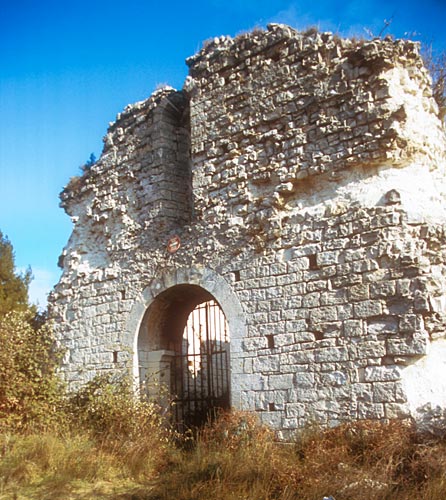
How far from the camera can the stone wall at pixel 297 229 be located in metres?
6.43

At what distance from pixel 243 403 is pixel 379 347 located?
6.28 ft

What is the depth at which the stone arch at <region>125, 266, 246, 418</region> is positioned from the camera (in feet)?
24.6

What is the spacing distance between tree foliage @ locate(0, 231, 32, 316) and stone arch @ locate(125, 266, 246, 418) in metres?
7.83

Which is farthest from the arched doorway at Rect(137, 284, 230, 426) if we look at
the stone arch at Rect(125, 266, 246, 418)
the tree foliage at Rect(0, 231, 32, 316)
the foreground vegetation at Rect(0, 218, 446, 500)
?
the tree foliage at Rect(0, 231, 32, 316)

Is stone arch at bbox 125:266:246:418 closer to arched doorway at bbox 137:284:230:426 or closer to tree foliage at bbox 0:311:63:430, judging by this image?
arched doorway at bbox 137:284:230:426

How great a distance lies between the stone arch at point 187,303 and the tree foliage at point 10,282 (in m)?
7.83

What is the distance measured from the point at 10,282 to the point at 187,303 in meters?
8.80

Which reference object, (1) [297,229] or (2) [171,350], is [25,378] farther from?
(1) [297,229]

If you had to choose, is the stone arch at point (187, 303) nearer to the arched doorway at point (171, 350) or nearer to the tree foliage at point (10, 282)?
the arched doorway at point (171, 350)

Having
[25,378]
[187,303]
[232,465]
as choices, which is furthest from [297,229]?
[25,378]

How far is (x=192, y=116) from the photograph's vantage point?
29.1 feet

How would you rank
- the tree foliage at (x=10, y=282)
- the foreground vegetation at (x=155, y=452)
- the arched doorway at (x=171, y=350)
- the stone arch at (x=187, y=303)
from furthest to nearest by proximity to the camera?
the tree foliage at (x=10, y=282) → the arched doorway at (x=171, y=350) → the stone arch at (x=187, y=303) → the foreground vegetation at (x=155, y=452)

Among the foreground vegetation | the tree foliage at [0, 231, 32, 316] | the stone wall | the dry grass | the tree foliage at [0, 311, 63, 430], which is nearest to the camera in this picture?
the dry grass

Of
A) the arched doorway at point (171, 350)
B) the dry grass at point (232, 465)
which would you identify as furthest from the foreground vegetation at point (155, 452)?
the arched doorway at point (171, 350)
